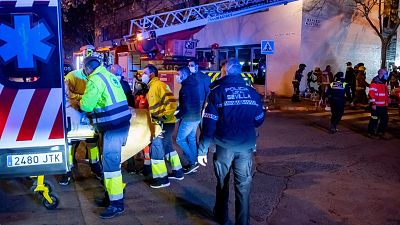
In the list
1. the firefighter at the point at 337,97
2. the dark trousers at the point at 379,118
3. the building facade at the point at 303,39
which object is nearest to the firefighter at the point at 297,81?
the building facade at the point at 303,39

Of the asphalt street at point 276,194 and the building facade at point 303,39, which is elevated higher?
the building facade at point 303,39

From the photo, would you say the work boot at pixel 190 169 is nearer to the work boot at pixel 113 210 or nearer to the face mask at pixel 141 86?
the face mask at pixel 141 86

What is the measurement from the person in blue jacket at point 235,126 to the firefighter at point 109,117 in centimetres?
111

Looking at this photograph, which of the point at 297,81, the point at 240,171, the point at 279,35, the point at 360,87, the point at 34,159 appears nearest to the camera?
the point at 34,159

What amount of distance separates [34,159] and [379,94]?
Result: 863 cm

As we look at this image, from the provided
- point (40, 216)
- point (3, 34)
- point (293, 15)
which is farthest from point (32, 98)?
point (293, 15)

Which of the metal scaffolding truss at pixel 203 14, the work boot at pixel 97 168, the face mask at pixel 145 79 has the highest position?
the metal scaffolding truss at pixel 203 14

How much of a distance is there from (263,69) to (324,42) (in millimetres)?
3444

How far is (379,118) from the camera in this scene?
431 inches

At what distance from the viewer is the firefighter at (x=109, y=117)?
498 centimetres

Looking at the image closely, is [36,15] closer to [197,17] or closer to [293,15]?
[197,17]

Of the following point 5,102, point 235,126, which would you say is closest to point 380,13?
point 235,126

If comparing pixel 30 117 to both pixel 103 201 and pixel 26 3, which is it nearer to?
pixel 26 3

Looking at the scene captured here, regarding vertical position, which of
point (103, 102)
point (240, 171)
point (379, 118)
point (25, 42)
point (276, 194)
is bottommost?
point (276, 194)
